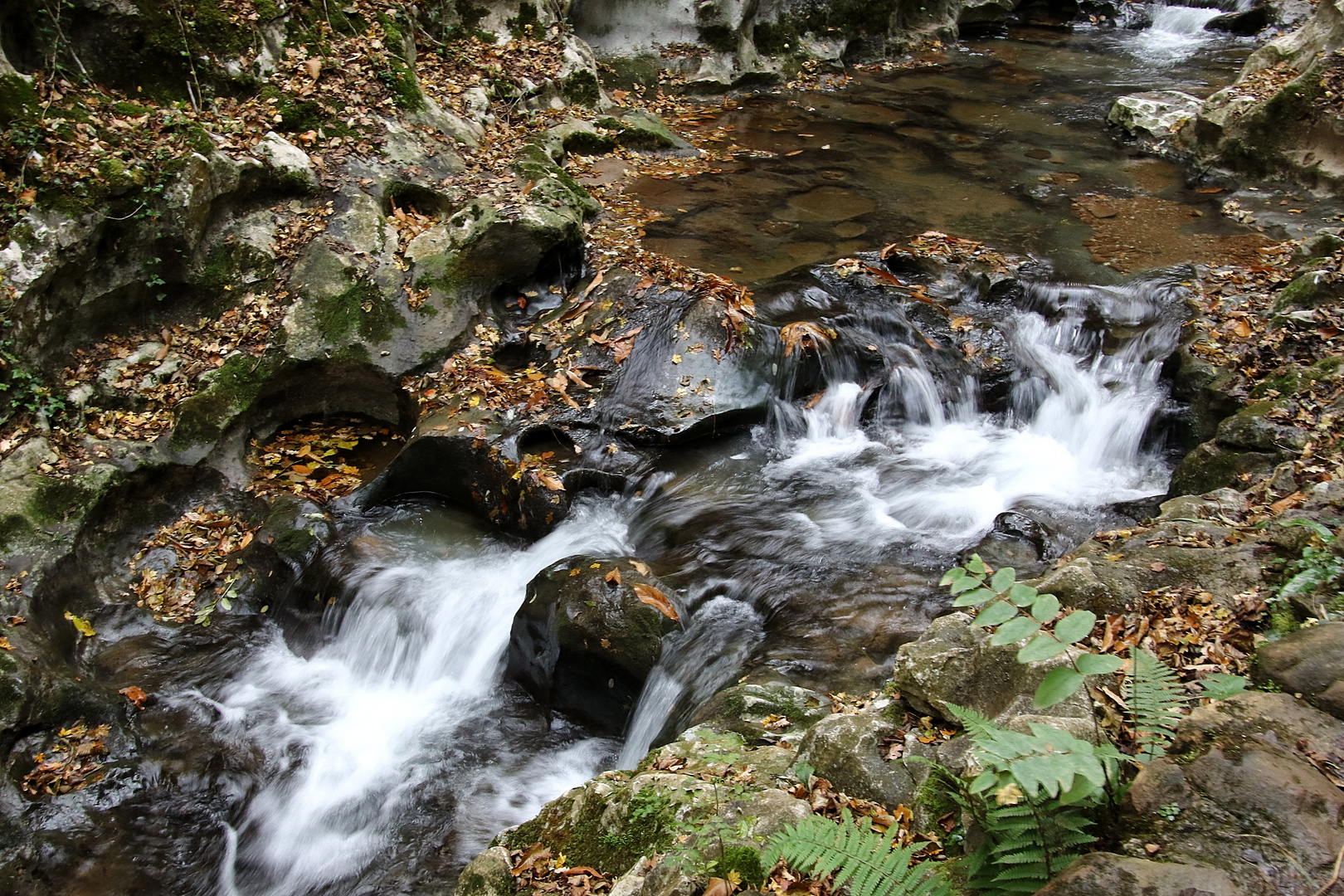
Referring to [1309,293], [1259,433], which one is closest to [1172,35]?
[1309,293]

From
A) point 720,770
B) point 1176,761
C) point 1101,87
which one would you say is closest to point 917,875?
point 1176,761

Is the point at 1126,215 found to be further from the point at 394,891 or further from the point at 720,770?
the point at 394,891

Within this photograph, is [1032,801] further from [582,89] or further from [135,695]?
[582,89]

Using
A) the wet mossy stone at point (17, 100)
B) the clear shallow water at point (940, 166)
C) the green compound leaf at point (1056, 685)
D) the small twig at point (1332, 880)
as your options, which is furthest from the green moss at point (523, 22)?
the small twig at point (1332, 880)

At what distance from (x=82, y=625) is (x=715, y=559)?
478cm

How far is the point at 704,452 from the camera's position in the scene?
7.49m

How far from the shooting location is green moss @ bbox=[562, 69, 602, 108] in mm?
12375

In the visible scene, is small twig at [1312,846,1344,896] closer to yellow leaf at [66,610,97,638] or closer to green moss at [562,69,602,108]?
yellow leaf at [66,610,97,638]

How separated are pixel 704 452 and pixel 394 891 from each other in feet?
13.7

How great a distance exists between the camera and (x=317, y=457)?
25.3 ft

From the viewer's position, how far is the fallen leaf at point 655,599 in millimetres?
5633

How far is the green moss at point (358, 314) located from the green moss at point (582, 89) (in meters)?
5.95

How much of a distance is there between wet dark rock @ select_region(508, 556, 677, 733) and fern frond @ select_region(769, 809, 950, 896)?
3147mm

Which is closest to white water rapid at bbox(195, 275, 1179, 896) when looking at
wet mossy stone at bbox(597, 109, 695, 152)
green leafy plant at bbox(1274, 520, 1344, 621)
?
green leafy plant at bbox(1274, 520, 1344, 621)
